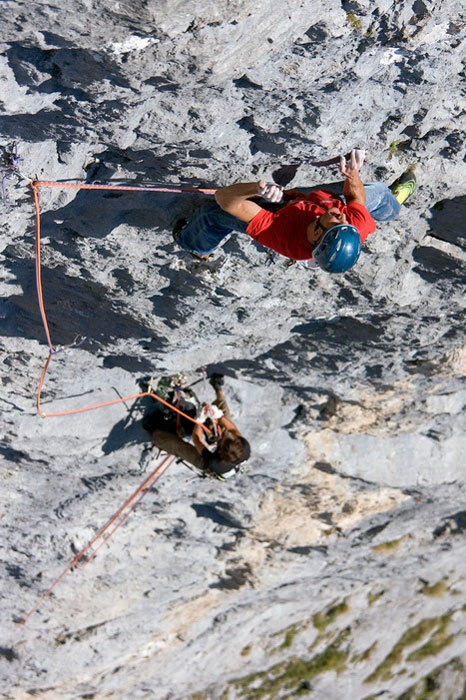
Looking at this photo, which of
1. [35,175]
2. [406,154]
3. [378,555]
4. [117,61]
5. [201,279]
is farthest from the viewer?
[378,555]

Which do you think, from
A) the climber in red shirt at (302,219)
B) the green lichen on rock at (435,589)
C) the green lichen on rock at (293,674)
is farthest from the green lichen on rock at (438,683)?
the climber in red shirt at (302,219)

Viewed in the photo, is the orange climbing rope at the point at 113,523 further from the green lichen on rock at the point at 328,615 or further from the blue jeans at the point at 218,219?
the green lichen on rock at the point at 328,615

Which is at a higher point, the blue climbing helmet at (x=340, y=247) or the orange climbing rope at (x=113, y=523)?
the orange climbing rope at (x=113, y=523)

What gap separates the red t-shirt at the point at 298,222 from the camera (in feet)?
13.8

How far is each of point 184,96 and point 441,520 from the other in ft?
28.8

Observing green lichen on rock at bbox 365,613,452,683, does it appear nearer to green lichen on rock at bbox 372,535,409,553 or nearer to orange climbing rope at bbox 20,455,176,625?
green lichen on rock at bbox 372,535,409,553

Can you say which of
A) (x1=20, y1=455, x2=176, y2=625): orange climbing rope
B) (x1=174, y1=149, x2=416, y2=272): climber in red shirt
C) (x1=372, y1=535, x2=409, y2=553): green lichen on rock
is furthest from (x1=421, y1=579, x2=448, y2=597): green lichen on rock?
(x1=174, y1=149, x2=416, y2=272): climber in red shirt

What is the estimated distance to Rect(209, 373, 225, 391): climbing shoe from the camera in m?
7.27

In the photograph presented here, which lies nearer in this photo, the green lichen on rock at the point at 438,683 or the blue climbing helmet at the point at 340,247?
the blue climbing helmet at the point at 340,247

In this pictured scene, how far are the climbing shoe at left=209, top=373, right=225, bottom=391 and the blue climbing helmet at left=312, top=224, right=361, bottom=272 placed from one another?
11.2 feet

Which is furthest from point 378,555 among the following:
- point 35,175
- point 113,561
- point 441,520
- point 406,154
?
point 35,175

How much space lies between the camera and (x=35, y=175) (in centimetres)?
436

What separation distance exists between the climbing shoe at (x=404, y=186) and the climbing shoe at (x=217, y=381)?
293cm

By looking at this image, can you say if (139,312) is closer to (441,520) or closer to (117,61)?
(117,61)
